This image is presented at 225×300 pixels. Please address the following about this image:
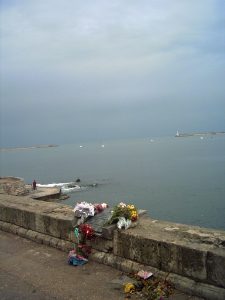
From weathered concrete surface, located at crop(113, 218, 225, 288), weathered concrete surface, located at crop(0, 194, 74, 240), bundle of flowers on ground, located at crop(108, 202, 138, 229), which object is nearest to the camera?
weathered concrete surface, located at crop(113, 218, 225, 288)

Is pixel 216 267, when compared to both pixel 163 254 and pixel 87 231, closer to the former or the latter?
pixel 163 254

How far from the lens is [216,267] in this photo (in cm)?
477

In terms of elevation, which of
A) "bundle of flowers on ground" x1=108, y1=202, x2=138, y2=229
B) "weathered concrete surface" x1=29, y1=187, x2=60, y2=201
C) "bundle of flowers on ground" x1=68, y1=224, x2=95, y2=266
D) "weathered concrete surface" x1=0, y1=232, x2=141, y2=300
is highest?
"bundle of flowers on ground" x1=108, y1=202, x2=138, y2=229

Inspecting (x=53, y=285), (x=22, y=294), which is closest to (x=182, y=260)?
(x=53, y=285)

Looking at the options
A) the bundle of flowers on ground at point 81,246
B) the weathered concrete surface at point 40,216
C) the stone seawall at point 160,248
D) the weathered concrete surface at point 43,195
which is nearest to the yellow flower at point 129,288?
the stone seawall at point 160,248

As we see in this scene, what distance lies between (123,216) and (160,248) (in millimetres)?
1120

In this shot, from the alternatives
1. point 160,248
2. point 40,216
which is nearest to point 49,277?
point 160,248

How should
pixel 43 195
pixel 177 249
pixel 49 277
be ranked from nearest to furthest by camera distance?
pixel 177 249
pixel 49 277
pixel 43 195

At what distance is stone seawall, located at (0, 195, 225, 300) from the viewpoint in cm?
485

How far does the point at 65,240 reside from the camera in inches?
282

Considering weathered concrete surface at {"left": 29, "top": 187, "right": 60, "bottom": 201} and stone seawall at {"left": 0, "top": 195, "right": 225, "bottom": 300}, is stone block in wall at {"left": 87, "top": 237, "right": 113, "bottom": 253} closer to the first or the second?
stone seawall at {"left": 0, "top": 195, "right": 225, "bottom": 300}

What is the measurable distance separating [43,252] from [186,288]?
324 centimetres

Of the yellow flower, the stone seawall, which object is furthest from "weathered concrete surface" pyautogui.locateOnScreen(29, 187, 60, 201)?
the yellow flower

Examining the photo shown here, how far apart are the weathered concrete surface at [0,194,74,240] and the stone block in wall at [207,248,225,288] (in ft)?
10.1
